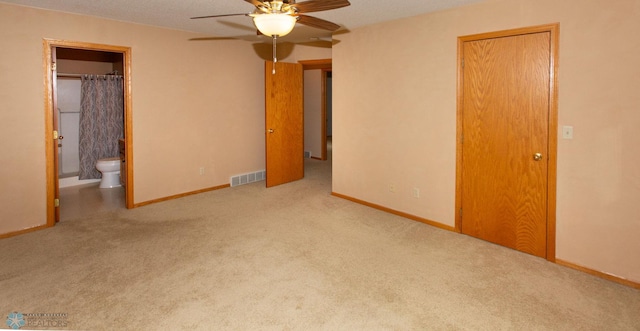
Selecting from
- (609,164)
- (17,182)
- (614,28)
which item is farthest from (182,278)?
(614,28)

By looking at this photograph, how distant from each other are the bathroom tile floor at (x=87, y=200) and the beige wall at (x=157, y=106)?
41 cm

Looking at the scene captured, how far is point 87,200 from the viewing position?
4961 mm

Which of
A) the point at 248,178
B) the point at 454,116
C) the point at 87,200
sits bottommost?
the point at 87,200

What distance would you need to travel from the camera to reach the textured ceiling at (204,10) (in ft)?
11.3

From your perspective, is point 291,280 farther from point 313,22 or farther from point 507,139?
point 507,139

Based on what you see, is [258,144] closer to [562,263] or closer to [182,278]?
[182,278]

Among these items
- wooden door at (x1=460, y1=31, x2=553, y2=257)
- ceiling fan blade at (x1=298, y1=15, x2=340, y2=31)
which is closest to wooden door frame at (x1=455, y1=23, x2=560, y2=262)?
wooden door at (x1=460, y1=31, x2=553, y2=257)

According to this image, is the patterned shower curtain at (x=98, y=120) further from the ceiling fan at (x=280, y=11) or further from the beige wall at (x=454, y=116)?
the ceiling fan at (x=280, y=11)

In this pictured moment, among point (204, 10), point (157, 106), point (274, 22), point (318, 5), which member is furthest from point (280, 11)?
point (157, 106)

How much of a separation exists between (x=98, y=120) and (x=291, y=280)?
5.16 m

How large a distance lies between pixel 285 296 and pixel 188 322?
0.64 m

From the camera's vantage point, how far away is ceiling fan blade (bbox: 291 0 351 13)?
6.77 feet

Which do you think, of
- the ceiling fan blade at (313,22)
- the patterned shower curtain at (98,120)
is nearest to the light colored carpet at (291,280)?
the ceiling fan blade at (313,22)

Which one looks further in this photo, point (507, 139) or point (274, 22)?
point (507, 139)
